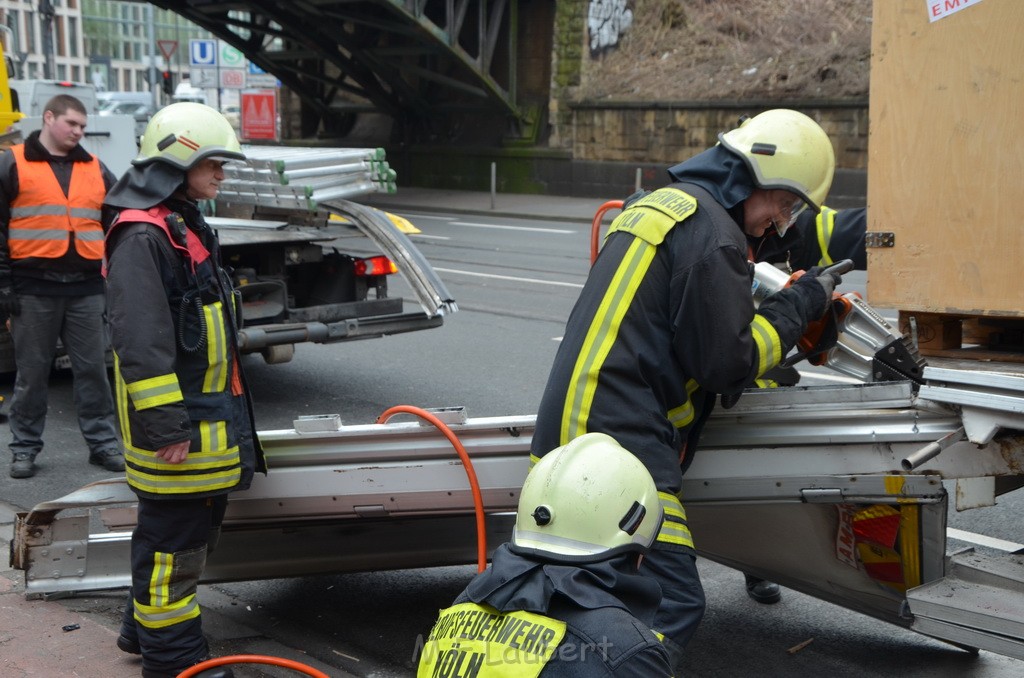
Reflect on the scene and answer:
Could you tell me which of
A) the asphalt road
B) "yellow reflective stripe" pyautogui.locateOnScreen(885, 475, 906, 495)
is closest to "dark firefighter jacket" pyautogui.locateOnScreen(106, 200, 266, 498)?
the asphalt road

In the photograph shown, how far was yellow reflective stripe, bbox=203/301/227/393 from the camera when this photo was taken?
3494mm

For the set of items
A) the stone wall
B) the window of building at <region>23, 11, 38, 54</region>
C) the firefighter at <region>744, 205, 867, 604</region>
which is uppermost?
the window of building at <region>23, 11, 38, 54</region>

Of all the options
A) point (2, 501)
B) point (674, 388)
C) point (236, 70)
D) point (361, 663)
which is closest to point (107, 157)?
point (2, 501)

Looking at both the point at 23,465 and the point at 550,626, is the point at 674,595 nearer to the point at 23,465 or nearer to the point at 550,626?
the point at 550,626

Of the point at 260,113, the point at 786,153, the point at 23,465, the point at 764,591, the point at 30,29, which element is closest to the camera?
the point at 786,153

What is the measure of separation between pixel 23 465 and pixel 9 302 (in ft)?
2.71

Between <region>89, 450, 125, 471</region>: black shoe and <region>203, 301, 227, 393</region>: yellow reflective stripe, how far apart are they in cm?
275

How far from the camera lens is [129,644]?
370cm

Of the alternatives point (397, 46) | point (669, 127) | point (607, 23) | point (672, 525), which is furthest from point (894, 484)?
point (397, 46)

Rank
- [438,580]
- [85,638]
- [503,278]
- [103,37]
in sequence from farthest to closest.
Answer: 1. [103,37]
2. [503,278]
3. [438,580]
4. [85,638]

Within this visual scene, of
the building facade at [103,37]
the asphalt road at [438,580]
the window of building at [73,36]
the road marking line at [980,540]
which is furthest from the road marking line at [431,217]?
the window of building at [73,36]

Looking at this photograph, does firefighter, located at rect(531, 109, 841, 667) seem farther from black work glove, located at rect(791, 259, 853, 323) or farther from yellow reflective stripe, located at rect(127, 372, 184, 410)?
yellow reflective stripe, located at rect(127, 372, 184, 410)

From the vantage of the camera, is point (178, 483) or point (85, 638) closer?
point (178, 483)

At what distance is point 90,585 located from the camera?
13.4 feet
